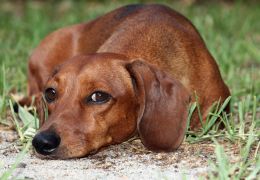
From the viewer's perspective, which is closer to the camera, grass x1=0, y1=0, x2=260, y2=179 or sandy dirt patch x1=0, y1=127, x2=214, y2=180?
sandy dirt patch x1=0, y1=127, x2=214, y2=180

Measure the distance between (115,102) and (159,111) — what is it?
0.84 ft

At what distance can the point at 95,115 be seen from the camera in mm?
3877

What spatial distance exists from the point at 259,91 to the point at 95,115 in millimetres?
1944

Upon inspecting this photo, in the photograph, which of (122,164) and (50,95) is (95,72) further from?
(122,164)

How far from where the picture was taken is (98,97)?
3.92m

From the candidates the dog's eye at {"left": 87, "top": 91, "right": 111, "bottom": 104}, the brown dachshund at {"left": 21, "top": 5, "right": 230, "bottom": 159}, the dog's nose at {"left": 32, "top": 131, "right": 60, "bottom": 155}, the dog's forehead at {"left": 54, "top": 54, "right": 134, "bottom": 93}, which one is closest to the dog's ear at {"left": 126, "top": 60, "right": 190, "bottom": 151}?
the brown dachshund at {"left": 21, "top": 5, "right": 230, "bottom": 159}

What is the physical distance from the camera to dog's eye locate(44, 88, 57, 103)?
406 cm

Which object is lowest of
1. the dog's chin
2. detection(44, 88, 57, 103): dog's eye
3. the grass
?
the grass

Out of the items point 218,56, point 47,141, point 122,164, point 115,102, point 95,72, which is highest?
point 95,72

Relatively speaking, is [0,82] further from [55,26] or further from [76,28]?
[55,26]

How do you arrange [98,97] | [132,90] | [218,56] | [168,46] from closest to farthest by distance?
1. [98,97]
2. [132,90]
3. [168,46]
4. [218,56]

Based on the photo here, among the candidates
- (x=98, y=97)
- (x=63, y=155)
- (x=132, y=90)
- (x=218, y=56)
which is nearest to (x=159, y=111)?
(x=132, y=90)

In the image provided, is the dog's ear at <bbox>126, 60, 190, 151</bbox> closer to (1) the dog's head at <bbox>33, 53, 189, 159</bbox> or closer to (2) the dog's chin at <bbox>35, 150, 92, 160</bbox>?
(1) the dog's head at <bbox>33, 53, 189, 159</bbox>

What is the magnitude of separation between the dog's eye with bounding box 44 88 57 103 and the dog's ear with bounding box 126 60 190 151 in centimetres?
48
